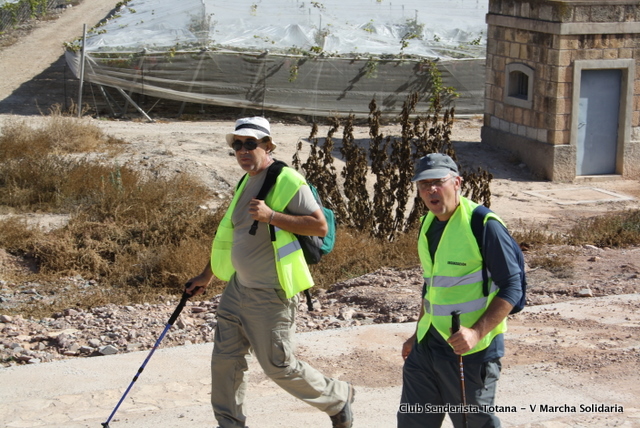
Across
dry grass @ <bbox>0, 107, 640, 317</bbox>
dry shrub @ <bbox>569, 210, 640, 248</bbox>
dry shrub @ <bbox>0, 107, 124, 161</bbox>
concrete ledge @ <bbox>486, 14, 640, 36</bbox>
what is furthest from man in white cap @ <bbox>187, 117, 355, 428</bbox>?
concrete ledge @ <bbox>486, 14, 640, 36</bbox>

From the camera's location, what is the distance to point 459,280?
365 cm

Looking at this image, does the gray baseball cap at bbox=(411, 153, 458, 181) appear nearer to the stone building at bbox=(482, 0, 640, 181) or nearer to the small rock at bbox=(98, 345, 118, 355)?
the small rock at bbox=(98, 345, 118, 355)

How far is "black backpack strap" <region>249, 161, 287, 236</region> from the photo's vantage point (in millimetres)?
4332

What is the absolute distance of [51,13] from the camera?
33.1 metres

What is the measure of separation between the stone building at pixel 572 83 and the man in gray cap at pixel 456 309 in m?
11.8

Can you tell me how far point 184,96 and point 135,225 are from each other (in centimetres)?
1068

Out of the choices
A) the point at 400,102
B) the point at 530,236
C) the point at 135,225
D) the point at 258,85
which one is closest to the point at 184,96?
the point at 258,85

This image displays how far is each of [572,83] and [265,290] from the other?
38.9 ft

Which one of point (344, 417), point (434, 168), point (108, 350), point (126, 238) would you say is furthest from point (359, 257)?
point (434, 168)

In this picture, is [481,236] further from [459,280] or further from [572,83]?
[572,83]

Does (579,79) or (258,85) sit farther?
(258,85)

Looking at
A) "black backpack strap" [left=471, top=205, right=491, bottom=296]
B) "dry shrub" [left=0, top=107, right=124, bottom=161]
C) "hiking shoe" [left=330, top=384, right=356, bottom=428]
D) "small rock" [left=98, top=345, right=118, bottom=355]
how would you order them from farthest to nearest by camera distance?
"dry shrub" [left=0, top=107, right=124, bottom=161]
"small rock" [left=98, top=345, right=118, bottom=355]
"hiking shoe" [left=330, top=384, right=356, bottom=428]
"black backpack strap" [left=471, top=205, right=491, bottom=296]

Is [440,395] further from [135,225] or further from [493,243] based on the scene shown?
[135,225]

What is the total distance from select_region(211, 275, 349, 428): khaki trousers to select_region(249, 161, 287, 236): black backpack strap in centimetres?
30
